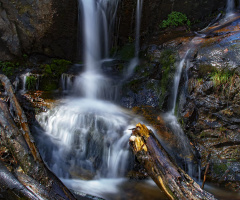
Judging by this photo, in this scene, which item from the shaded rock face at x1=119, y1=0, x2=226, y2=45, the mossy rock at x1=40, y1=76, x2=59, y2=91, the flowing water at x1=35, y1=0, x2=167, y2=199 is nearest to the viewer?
the flowing water at x1=35, y1=0, x2=167, y2=199

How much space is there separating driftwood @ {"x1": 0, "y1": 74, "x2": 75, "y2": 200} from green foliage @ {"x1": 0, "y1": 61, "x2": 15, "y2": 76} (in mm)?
3904

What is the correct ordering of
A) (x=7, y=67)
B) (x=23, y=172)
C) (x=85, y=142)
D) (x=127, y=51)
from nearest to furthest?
1. (x=23, y=172)
2. (x=85, y=142)
3. (x=7, y=67)
4. (x=127, y=51)

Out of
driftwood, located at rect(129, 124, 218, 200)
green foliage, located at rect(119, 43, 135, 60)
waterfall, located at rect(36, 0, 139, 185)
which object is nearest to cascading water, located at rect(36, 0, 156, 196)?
waterfall, located at rect(36, 0, 139, 185)

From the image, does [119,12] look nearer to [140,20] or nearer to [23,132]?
[140,20]

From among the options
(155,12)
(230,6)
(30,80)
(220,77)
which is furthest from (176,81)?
(230,6)

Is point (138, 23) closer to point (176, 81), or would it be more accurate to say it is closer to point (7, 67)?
point (176, 81)

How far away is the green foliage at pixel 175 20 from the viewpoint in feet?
28.0

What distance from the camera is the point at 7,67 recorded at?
7.16 metres

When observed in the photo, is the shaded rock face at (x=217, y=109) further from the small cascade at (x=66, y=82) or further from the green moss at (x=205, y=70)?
the small cascade at (x=66, y=82)

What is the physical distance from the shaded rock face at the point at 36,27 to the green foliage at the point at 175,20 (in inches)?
125

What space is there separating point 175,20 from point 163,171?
6.81 metres

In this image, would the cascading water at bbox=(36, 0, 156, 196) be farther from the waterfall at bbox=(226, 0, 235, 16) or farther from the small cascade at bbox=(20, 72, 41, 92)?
the waterfall at bbox=(226, 0, 235, 16)

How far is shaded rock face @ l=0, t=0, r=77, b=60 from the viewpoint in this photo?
7.15 meters

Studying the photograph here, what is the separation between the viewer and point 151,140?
3354 mm
